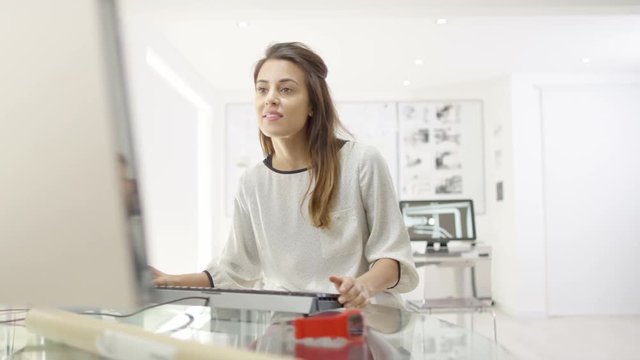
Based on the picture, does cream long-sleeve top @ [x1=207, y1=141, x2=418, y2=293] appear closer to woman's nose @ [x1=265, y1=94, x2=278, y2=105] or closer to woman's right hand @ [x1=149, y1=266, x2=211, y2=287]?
woman's right hand @ [x1=149, y1=266, x2=211, y2=287]

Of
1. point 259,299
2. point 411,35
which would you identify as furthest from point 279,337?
point 411,35

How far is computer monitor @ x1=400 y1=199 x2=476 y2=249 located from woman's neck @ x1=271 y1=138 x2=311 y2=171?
3567mm

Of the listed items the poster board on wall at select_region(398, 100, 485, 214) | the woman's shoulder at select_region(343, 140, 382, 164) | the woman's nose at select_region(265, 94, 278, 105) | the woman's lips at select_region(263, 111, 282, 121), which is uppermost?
the poster board on wall at select_region(398, 100, 485, 214)

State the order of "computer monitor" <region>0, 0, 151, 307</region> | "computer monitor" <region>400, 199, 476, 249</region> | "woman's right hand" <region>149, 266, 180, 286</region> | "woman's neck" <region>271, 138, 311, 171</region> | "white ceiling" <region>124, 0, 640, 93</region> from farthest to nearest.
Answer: "computer monitor" <region>400, 199, 476, 249</region>, "white ceiling" <region>124, 0, 640, 93</region>, "woman's neck" <region>271, 138, 311, 171</region>, "woman's right hand" <region>149, 266, 180, 286</region>, "computer monitor" <region>0, 0, 151, 307</region>

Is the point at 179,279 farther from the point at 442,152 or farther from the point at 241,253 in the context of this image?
the point at 442,152

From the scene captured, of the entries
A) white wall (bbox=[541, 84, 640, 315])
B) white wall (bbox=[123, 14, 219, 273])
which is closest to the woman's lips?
white wall (bbox=[123, 14, 219, 273])

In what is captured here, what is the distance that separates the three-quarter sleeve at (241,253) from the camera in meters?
1.28

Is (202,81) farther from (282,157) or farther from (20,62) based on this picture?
(20,62)

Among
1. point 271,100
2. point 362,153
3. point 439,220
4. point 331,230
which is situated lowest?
point 439,220

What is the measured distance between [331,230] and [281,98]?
290mm

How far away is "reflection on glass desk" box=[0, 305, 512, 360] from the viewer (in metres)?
0.63

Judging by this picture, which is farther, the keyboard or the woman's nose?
the woman's nose

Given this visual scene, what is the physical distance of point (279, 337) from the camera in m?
0.69

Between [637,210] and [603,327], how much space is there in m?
1.50
